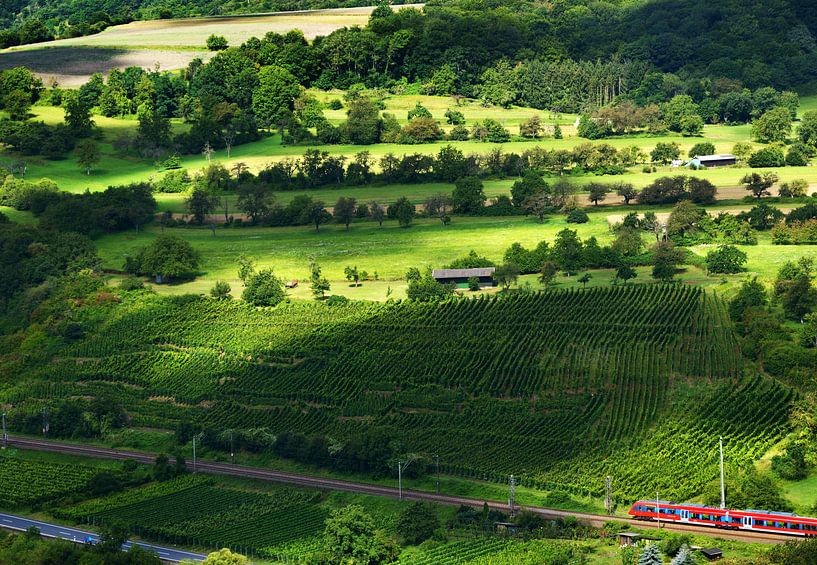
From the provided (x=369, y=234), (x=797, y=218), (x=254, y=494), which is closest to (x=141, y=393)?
(x=254, y=494)

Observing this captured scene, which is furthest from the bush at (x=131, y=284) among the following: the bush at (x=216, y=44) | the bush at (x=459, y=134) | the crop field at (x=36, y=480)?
the bush at (x=216, y=44)

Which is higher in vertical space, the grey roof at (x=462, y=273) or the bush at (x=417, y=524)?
the grey roof at (x=462, y=273)

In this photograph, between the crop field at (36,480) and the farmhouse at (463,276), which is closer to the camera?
the crop field at (36,480)

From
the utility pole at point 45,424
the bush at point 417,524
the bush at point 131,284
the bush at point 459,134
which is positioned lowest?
the utility pole at point 45,424

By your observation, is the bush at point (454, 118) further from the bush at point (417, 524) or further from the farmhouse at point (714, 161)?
Answer: the bush at point (417, 524)

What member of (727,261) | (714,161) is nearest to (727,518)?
(727,261)

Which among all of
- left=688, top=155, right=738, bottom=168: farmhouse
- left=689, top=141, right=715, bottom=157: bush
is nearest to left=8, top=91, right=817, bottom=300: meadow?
left=688, top=155, right=738, bottom=168: farmhouse
